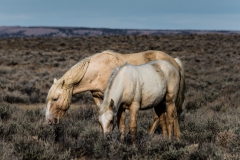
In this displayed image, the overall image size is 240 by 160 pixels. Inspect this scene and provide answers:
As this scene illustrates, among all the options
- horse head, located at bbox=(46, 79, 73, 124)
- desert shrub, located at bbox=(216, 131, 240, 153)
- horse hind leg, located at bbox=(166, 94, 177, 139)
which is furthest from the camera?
horse hind leg, located at bbox=(166, 94, 177, 139)

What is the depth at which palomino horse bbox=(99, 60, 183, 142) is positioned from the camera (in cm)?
541

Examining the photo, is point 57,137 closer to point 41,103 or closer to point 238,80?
point 41,103

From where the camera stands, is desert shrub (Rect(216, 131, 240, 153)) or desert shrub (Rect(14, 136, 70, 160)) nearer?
desert shrub (Rect(14, 136, 70, 160))

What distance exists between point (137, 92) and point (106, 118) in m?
0.97

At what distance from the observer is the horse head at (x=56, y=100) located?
674cm

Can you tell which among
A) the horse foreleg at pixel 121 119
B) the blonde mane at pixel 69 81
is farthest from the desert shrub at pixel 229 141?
the blonde mane at pixel 69 81

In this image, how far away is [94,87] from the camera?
6.98 meters

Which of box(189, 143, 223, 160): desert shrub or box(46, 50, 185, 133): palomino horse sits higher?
box(46, 50, 185, 133): palomino horse

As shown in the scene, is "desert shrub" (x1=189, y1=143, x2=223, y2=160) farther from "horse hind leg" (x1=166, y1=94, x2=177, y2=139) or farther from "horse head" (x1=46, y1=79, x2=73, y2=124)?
"horse head" (x1=46, y1=79, x2=73, y2=124)

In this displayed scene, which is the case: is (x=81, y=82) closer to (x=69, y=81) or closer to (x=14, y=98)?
(x=69, y=81)

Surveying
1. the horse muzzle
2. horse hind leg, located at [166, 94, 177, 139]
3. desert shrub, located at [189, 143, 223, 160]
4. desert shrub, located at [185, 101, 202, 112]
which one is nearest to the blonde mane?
the horse muzzle

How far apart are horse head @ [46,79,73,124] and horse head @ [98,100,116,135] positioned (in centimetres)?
171

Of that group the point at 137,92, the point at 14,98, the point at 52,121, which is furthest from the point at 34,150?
the point at 14,98

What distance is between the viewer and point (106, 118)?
517 cm
